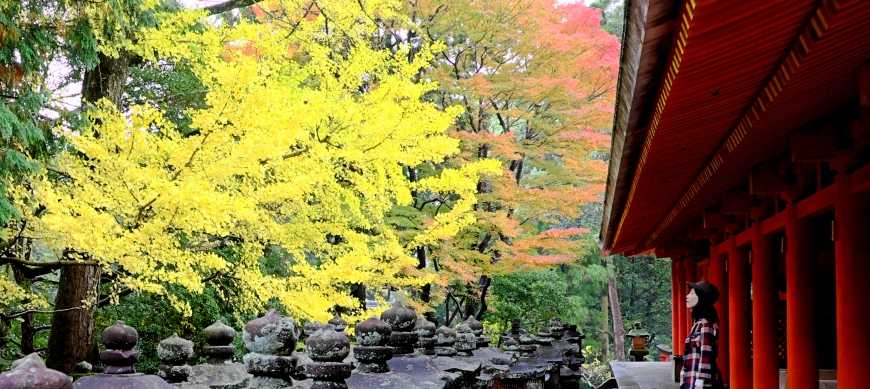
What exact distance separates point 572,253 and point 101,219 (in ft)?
40.0

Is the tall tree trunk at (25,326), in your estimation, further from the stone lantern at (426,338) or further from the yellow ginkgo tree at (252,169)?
the stone lantern at (426,338)

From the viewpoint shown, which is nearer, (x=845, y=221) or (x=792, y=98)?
(x=792, y=98)

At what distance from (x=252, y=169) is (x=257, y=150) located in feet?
0.97

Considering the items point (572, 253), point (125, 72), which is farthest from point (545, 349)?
point (125, 72)

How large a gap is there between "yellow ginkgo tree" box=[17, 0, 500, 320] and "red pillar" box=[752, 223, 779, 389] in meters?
4.25

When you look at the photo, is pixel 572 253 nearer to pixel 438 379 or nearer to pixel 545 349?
pixel 545 349

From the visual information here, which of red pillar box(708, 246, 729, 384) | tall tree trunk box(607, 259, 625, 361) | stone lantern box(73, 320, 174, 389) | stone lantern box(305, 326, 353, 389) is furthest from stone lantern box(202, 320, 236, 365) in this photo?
tall tree trunk box(607, 259, 625, 361)

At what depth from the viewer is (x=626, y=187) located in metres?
5.87

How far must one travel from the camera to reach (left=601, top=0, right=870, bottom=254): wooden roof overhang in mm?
2016

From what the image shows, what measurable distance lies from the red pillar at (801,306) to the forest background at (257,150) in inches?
180

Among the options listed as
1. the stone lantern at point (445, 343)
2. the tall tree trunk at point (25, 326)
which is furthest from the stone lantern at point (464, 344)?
the tall tree trunk at point (25, 326)

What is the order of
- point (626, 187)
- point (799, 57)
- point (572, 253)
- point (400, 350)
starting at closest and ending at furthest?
1. point (799, 57)
2. point (400, 350)
3. point (626, 187)
4. point (572, 253)

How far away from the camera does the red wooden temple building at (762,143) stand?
7.02 feet

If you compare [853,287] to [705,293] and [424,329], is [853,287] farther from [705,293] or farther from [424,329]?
[424,329]
